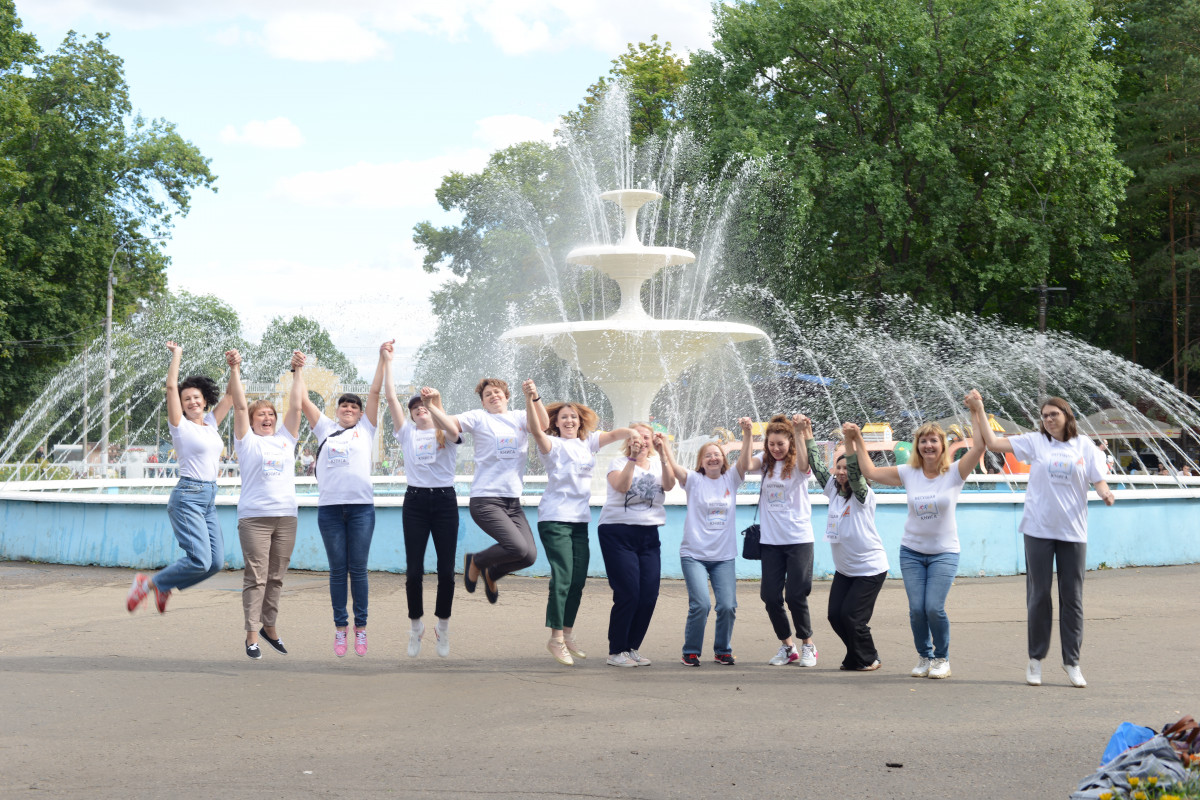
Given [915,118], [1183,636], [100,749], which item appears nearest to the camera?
[100,749]

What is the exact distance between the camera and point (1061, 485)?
667 cm

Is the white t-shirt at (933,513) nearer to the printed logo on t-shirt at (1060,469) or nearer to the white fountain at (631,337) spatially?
the printed logo on t-shirt at (1060,469)

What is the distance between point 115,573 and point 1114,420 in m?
31.2

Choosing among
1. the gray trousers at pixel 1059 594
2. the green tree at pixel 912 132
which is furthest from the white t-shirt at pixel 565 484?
the green tree at pixel 912 132

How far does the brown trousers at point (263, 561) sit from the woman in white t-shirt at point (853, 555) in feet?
10.8

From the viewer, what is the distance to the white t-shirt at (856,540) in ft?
23.2

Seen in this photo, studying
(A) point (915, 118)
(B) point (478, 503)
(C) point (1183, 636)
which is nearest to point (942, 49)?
(A) point (915, 118)

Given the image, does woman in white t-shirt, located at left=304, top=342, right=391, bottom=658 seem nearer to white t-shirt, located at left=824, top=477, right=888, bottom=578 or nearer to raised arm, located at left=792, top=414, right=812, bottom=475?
raised arm, located at left=792, top=414, right=812, bottom=475

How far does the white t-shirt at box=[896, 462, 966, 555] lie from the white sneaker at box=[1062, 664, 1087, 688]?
0.87 m

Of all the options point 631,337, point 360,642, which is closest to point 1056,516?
point 360,642

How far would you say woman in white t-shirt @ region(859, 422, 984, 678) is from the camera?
6723 mm

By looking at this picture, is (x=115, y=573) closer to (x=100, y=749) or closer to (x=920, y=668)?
(x=100, y=749)

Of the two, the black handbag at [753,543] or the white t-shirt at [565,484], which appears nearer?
the white t-shirt at [565,484]

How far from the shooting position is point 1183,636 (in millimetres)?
8133
